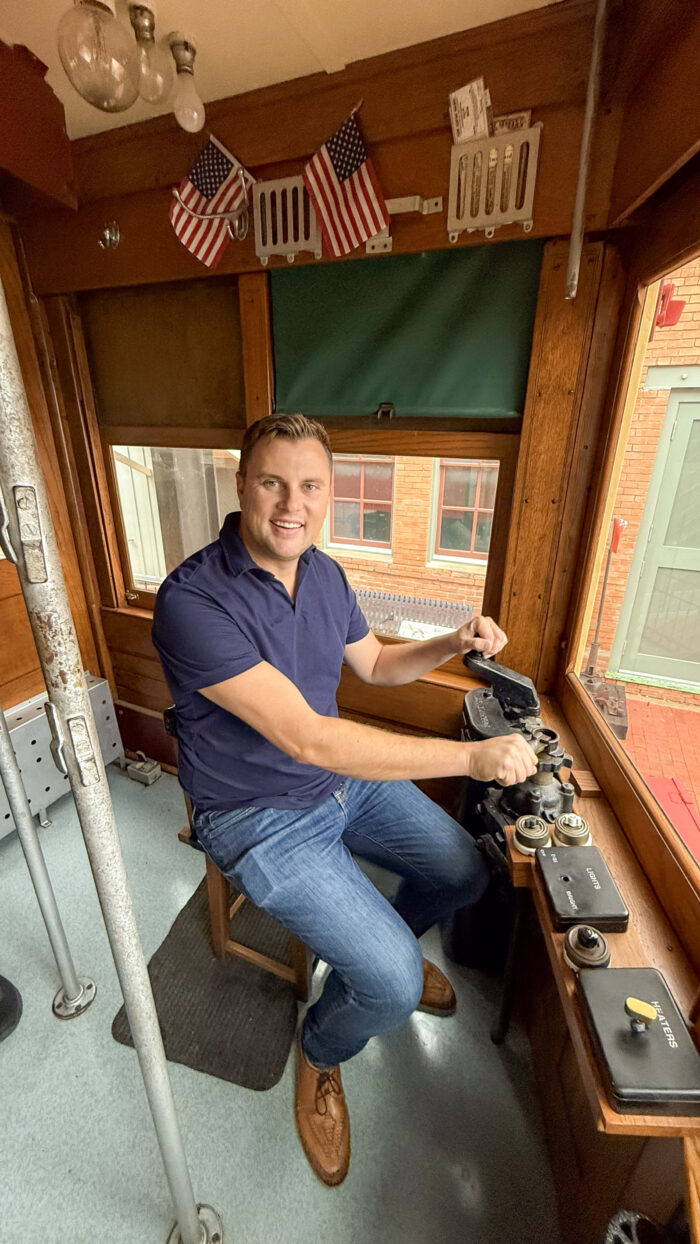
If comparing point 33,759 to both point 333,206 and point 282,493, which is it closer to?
point 282,493

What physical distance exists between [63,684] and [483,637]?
121cm

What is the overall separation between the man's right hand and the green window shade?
1.19 m

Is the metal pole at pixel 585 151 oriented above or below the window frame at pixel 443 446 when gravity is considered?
above

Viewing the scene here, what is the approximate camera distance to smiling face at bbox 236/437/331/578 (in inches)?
57.7

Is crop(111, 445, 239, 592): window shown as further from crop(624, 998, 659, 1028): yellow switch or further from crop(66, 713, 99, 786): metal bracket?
crop(624, 998, 659, 1028): yellow switch

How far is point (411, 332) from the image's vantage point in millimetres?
1866

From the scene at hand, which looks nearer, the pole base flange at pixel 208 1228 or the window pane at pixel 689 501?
the pole base flange at pixel 208 1228

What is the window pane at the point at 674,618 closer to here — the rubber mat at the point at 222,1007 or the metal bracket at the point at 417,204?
the metal bracket at the point at 417,204

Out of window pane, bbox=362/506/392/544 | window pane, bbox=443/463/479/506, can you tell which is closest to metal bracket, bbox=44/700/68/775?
window pane, bbox=443/463/479/506

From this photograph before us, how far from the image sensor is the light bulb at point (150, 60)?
134cm

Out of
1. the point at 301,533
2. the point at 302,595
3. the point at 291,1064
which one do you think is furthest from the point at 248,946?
the point at 301,533

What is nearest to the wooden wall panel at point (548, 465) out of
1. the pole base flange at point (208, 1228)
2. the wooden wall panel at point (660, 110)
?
the wooden wall panel at point (660, 110)

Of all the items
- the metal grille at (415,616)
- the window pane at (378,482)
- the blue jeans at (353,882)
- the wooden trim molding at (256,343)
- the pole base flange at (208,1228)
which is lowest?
the pole base flange at (208,1228)

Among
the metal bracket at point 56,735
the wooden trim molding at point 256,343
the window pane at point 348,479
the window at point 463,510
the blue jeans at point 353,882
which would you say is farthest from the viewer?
the window pane at point 348,479
